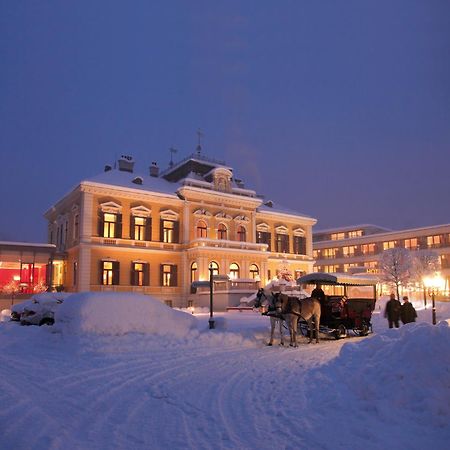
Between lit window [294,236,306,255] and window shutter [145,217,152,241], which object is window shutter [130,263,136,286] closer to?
window shutter [145,217,152,241]

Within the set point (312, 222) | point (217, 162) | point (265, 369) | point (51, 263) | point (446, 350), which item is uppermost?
point (217, 162)

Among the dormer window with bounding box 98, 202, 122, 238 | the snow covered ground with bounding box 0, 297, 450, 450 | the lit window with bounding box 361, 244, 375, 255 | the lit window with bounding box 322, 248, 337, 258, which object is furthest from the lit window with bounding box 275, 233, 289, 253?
the snow covered ground with bounding box 0, 297, 450, 450

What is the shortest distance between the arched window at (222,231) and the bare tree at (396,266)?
19.3 meters

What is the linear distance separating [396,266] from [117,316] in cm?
4157

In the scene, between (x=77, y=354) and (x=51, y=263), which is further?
(x=51, y=263)

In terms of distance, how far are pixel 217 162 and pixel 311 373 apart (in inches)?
1626

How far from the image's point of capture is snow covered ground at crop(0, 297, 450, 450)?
18.5ft

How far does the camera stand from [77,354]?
12516 millimetres

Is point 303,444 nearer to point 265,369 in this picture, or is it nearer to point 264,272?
point 265,369

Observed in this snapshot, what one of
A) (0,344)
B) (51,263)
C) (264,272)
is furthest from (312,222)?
(0,344)

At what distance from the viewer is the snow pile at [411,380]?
21.2 feet

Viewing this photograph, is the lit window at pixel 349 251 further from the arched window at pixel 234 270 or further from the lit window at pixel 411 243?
the arched window at pixel 234 270

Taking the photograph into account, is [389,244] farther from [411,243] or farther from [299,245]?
[299,245]

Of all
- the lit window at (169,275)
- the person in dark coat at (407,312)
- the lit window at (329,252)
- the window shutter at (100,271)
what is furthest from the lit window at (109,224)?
the lit window at (329,252)
